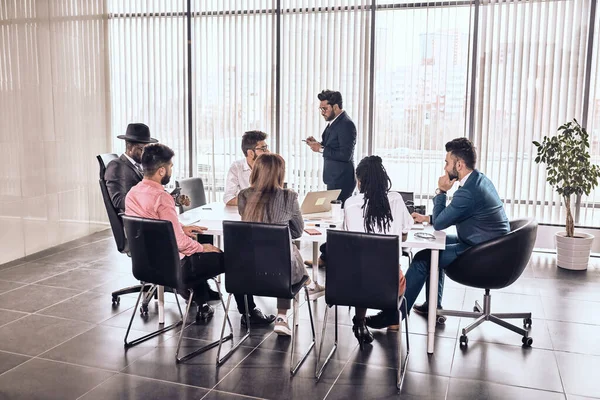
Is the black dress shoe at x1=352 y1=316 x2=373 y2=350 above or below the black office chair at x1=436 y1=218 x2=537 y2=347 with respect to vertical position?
below

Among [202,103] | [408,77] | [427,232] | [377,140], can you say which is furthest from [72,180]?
[427,232]

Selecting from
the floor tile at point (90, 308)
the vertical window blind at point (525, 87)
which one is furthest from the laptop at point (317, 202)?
the vertical window blind at point (525, 87)

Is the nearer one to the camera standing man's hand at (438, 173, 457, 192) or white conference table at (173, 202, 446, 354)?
white conference table at (173, 202, 446, 354)

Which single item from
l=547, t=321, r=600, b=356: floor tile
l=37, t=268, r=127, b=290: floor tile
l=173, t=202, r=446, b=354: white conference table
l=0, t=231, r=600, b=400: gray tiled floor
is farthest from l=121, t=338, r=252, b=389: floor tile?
l=547, t=321, r=600, b=356: floor tile

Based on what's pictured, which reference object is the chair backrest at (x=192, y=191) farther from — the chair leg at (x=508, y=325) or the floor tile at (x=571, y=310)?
the floor tile at (x=571, y=310)

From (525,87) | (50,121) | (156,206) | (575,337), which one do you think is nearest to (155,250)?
(156,206)

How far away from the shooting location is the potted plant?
20.4ft

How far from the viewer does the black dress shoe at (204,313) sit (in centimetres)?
470

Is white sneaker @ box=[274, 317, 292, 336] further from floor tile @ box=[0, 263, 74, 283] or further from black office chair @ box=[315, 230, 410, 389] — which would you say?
floor tile @ box=[0, 263, 74, 283]

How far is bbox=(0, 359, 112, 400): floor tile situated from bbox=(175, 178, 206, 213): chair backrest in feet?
6.00

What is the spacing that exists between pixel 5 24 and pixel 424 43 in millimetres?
4632

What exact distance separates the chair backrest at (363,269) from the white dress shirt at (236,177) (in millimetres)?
1927

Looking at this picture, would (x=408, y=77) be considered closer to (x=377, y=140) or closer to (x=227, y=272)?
(x=377, y=140)

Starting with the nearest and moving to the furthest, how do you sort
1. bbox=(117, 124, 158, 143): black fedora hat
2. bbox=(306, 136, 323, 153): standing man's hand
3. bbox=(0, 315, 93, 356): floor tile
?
bbox=(0, 315, 93, 356): floor tile < bbox=(117, 124, 158, 143): black fedora hat < bbox=(306, 136, 323, 153): standing man's hand
